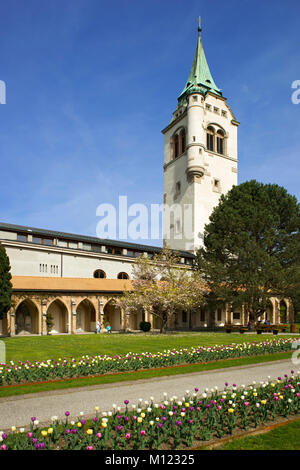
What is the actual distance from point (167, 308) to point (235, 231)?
1292 cm

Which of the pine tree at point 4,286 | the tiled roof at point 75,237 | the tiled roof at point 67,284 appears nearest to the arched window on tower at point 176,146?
the tiled roof at point 75,237

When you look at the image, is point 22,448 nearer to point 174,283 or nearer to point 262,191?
point 174,283

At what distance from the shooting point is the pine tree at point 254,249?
3681cm

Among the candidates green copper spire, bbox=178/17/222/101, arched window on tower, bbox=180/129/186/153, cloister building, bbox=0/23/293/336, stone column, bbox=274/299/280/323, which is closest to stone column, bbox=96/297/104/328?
cloister building, bbox=0/23/293/336

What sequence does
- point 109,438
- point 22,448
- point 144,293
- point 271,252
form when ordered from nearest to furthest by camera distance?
1. point 22,448
2. point 109,438
3. point 144,293
4. point 271,252

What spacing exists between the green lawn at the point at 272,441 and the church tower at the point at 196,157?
49626 millimetres

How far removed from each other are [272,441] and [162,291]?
2575 cm

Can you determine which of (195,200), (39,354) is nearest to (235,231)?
(195,200)

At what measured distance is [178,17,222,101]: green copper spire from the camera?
63.9 m

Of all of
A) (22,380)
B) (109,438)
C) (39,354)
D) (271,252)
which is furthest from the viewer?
(271,252)

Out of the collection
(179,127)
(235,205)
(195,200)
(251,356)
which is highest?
(179,127)

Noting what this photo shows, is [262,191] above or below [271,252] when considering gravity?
above

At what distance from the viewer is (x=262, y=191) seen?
135ft

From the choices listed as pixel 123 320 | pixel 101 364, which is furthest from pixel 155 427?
pixel 123 320
